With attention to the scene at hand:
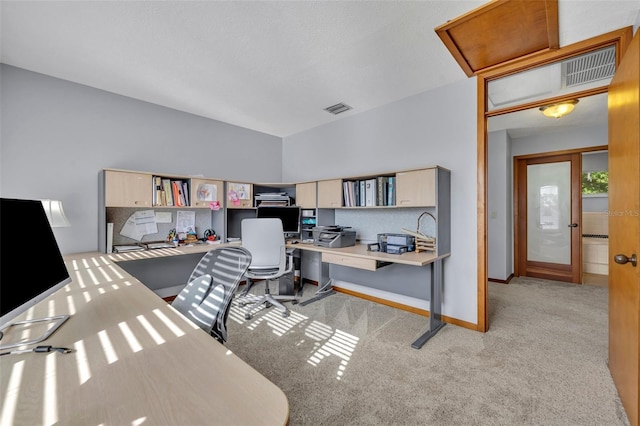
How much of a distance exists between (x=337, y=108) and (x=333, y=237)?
1698 millimetres

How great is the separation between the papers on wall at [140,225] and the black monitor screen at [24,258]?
2251 mm

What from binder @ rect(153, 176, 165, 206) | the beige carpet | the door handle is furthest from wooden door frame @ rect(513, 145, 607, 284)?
binder @ rect(153, 176, 165, 206)

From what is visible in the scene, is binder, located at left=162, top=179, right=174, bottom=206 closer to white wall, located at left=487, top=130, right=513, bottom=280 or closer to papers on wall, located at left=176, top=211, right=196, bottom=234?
papers on wall, located at left=176, top=211, right=196, bottom=234

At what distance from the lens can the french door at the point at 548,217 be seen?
423 cm

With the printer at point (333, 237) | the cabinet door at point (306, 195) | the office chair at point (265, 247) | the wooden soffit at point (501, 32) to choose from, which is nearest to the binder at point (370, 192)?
the printer at point (333, 237)

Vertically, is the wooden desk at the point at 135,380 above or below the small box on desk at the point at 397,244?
below

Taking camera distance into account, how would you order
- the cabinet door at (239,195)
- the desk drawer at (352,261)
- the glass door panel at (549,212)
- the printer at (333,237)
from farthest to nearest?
1. the glass door panel at (549,212)
2. the cabinet door at (239,195)
3. the printer at (333,237)
4. the desk drawer at (352,261)

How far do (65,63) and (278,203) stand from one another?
2.64m

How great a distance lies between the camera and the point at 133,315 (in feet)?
3.76

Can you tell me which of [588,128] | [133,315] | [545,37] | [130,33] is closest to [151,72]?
[130,33]

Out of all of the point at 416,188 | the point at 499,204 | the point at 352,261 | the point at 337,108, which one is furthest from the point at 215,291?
the point at 499,204

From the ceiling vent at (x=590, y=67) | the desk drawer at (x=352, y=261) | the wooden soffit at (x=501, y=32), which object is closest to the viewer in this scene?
the wooden soffit at (x=501, y=32)

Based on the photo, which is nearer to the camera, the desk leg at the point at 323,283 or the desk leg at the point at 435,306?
the desk leg at the point at 435,306

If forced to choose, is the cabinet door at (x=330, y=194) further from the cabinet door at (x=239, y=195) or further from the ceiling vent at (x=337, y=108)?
the cabinet door at (x=239, y=195)
